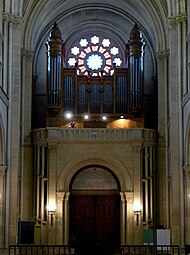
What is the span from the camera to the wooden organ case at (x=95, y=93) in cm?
3228

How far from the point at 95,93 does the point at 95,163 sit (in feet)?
12.3

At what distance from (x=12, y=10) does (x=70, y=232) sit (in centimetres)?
1068

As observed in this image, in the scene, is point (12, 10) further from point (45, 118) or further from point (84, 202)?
point (84, 202)

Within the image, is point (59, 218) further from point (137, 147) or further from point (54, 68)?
point (54, 68)

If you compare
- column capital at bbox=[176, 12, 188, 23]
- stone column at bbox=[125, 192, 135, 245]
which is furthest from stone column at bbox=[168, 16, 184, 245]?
stone column at bbox=[125, 192, 135, 245]

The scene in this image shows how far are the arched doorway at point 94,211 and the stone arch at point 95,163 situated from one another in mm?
524

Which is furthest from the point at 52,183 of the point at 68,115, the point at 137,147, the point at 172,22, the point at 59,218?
the point at 172,22

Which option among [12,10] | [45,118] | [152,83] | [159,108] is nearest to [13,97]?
[12,10]

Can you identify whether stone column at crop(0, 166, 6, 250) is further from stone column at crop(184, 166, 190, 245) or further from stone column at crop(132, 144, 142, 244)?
stone column at crop(184, 166, 190, 245)

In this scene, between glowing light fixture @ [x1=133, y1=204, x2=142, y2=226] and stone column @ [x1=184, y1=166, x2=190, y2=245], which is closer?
Result: stone column @ [x1=184, y1=166, x2=190, y2=245]

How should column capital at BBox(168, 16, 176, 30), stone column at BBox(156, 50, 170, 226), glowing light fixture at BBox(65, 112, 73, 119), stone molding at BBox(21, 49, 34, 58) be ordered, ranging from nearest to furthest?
column capital at BBox(168, 16, 176, 30)
stone column at BBox(156, 50, 170, 226)
stone molding at BBox(21, 49, 34, 58)
glowing light fixture at BBox(65, 112, 73, 119)

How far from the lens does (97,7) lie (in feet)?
119

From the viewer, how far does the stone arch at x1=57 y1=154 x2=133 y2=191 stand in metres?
30.6

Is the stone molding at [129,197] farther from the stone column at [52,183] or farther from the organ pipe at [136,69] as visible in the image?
the organ pipe at [136,69]
